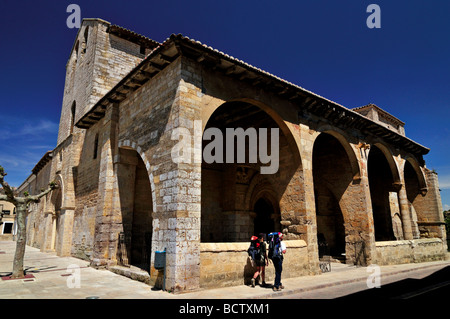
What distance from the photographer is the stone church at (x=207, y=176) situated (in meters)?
6.73

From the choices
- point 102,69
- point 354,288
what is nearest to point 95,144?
point 102,69

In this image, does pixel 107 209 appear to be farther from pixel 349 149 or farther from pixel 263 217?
pixel 349 149

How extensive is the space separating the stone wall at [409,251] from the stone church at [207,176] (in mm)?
56

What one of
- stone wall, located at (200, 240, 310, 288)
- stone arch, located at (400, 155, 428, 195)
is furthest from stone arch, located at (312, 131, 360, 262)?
stone wall, located at (200, 240, 310, 288)

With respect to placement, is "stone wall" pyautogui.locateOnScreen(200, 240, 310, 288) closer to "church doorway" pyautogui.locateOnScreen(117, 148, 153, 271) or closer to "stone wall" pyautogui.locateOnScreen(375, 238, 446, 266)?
"church doorway" pyautogui.locateOnScreen(117, 148, 153, 271)

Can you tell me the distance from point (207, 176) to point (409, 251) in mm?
9385

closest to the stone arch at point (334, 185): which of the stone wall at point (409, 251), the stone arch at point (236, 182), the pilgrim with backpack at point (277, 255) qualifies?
the stone wall at point (409, 251)

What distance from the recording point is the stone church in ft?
22.1

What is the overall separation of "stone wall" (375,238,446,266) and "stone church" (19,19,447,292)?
0.06 meters

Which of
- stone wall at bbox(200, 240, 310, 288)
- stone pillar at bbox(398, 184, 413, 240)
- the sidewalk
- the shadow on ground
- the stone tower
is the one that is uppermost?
the stone tower

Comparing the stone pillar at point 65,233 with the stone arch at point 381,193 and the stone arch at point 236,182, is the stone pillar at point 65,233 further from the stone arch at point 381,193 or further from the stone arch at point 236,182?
the stone arch at point 381,193

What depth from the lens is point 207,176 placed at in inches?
465

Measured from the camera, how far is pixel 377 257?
10938mm
